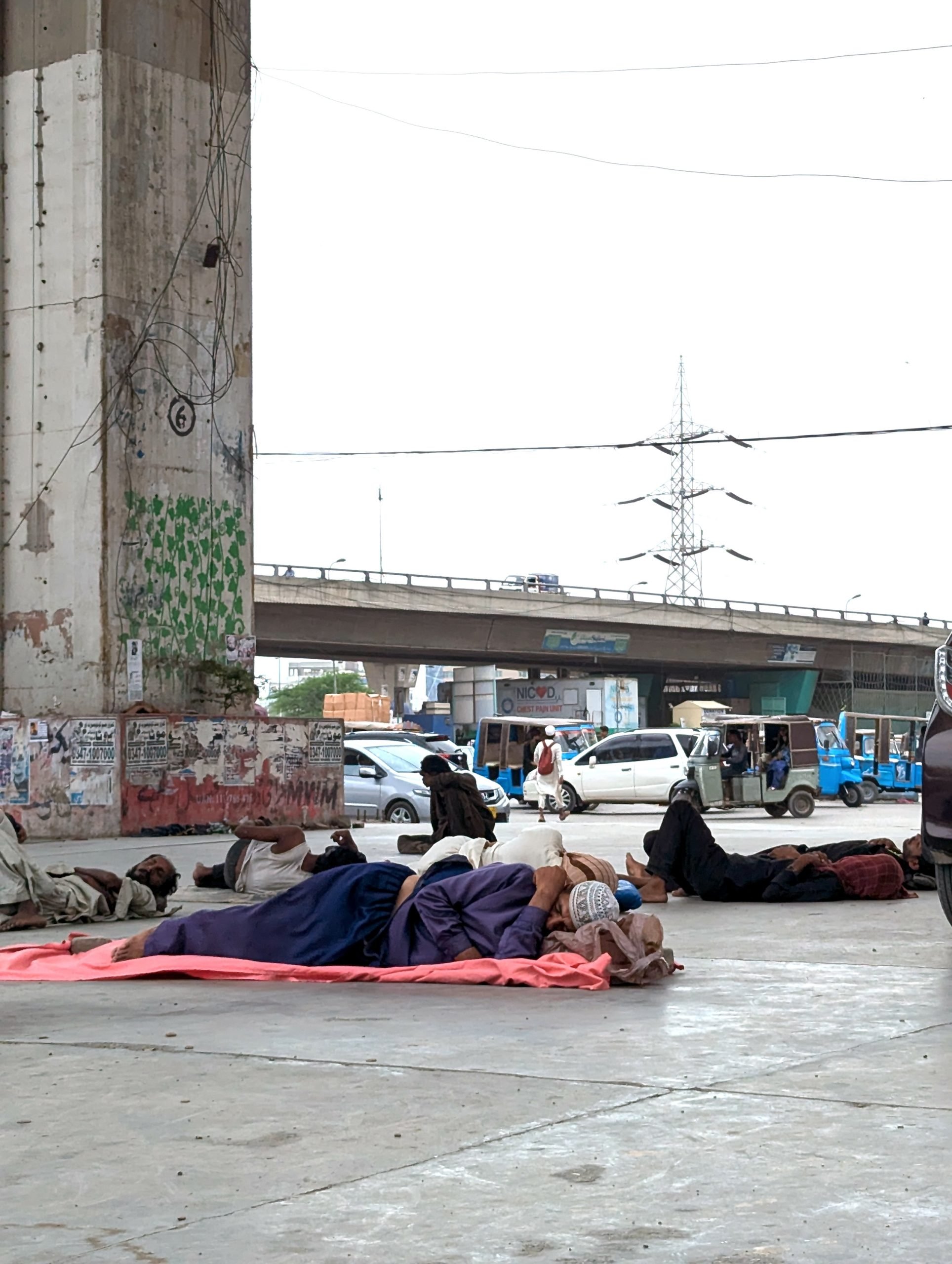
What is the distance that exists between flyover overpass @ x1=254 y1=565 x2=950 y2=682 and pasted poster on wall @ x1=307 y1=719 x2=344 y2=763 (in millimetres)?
32421

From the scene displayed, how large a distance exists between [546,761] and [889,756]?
41.0ft

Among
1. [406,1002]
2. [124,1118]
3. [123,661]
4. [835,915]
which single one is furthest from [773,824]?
[124,1118]

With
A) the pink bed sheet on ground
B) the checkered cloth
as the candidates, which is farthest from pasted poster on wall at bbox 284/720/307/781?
the pink bed sheet on ground

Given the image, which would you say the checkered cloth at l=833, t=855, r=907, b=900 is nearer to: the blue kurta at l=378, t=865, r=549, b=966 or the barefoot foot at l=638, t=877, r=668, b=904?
the barefoot foot at l=638, t=877, r=668, b=904

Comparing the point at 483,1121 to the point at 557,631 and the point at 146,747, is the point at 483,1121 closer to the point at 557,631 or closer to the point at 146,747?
the point at 146,747

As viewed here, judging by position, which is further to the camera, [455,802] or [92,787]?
[92,787]

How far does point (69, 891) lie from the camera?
10.8 m

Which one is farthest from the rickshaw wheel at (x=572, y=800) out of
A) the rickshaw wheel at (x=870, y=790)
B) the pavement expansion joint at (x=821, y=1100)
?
the pavement expansion joint at (x=821, y=1100)

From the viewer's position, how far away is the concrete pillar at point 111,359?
64.6 feet

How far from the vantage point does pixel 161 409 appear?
20328 millimetres

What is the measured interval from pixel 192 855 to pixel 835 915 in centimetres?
838

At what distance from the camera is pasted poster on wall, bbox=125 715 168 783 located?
18891mm

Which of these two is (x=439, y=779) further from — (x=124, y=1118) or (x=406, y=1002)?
(x=124, y=1118)

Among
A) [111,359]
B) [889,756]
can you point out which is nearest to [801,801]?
[889,756]
